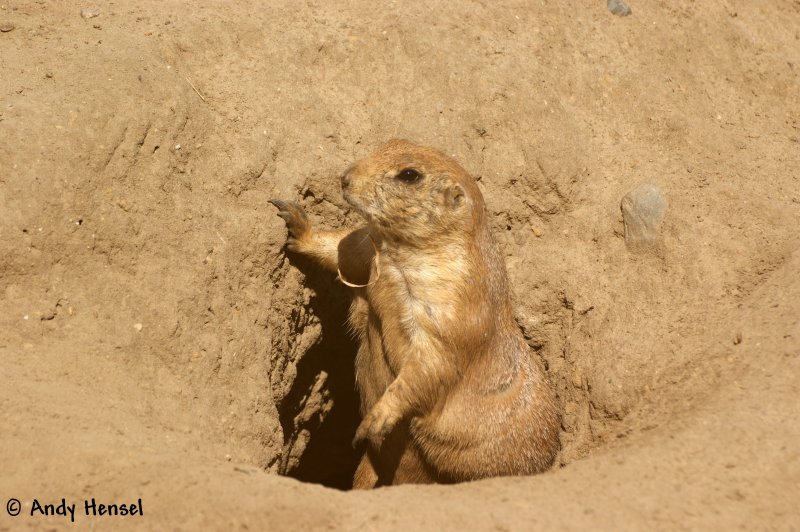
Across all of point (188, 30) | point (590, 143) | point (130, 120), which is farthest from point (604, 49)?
point (130, 120)

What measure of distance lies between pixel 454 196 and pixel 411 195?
0.27 m

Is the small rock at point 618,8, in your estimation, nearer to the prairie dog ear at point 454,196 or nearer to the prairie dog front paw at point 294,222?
the prairie dog ear at point 454,196

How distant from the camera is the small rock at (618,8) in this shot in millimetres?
6793

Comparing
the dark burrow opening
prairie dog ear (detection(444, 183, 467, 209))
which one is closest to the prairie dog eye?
prairie dog ear (detection(444, 183, 467, 209))

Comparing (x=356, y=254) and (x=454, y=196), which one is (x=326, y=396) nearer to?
(x=356, y=254)

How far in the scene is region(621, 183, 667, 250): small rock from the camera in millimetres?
5930

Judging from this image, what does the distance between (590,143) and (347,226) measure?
1972 mm

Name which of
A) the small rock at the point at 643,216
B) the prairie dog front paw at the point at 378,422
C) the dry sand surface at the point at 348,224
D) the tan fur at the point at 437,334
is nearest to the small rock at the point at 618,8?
the dry sand surface at the point at 348,224

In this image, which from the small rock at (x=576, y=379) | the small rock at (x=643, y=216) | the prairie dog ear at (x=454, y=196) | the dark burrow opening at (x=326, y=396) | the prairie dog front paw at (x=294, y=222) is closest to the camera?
the prairie dog ear at (x=454, y=196)

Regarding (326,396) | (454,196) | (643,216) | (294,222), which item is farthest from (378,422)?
(643,216)

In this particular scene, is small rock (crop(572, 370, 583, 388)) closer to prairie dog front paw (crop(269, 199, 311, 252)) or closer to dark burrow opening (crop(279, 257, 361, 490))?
dark burrow opening (crop(279, 257, 361, 490))

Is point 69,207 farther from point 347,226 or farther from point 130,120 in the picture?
point 347,226

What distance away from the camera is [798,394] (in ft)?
13.8

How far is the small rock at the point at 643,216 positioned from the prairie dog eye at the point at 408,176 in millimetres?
1946
